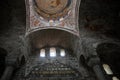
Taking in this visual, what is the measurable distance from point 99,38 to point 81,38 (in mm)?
1094

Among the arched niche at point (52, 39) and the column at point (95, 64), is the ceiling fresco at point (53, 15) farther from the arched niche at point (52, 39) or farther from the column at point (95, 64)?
the column at point (95, 64)

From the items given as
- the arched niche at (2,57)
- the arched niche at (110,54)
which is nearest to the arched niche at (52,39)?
the arched niche at (110,54)

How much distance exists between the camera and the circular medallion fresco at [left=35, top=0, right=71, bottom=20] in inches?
461

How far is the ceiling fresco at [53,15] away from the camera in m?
10.8

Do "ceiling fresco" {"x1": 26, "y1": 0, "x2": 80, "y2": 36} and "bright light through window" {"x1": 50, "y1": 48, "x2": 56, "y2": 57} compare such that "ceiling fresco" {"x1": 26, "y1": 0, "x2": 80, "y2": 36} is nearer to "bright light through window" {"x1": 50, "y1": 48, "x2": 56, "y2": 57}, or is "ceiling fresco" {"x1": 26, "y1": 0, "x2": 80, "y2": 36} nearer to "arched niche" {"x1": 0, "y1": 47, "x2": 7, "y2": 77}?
"bright light through window" {"x1": 50, "y1": 48, "x2": 56, "y2": 57}

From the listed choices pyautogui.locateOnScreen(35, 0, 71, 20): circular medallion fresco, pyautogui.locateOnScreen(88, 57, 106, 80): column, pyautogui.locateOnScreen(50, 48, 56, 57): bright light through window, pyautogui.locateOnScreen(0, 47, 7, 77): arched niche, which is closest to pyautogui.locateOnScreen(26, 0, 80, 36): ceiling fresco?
pyautogui.locateOnScreen(35, 0, 71, 20): circular medallion fresco

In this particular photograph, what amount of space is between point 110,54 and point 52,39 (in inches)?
171

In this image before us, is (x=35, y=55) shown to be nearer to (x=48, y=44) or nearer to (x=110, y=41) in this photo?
(x=48, y=44)

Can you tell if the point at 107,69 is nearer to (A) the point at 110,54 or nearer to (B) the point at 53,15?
(A) the point at 110,54

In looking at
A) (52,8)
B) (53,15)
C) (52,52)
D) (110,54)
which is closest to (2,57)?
(52,52)

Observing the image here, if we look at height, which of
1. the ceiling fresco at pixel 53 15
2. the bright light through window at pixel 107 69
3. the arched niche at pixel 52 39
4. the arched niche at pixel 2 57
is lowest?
the bright light through window at pixel 107 69

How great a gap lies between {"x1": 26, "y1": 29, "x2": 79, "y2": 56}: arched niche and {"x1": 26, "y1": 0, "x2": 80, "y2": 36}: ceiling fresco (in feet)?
0.97

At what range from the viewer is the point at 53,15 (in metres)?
12.1

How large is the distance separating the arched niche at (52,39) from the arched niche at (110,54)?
1871 mm
